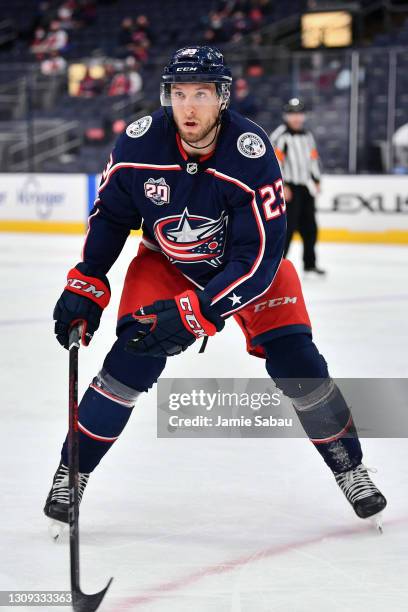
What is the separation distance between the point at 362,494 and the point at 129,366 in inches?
24.0

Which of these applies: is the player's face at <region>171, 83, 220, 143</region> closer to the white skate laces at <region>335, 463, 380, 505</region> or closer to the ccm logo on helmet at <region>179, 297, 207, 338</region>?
the ccm logo on helmet at <region>179, 297, 207, 338</region>

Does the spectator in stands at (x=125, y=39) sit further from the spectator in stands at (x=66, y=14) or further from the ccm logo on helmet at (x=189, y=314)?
the ccm logo on helmet at (x=189, y=314)

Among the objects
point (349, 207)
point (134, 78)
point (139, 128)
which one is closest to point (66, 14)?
point (134, 78)

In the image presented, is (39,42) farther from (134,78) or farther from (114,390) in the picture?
(114,390)

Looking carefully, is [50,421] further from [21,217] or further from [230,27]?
[230,27]

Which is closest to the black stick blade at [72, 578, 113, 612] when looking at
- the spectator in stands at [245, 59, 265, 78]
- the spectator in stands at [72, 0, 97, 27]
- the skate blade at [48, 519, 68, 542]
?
the skate blade at [48, 519, 68, 542]

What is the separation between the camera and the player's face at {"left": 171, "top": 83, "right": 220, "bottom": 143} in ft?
6.52

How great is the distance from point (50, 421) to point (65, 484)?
0.97 meters

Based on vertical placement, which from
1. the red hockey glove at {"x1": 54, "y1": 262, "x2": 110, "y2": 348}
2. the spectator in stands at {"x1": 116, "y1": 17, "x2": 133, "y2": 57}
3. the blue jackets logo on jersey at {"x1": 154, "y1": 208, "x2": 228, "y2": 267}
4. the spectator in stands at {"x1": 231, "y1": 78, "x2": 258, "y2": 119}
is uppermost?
the blue jackets logo on jersey at {"x1": 154, "y1": 208, "x2": 228, "y2": 267}

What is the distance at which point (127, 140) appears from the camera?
2.09 metres

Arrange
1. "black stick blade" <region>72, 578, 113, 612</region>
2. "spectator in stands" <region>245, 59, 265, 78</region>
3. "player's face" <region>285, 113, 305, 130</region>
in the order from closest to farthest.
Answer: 1. "black stick blade" <region>72, 578, 113, 612</region>
2. "player's face" <region>285, 113, 305, 130</region>
3. "spectator in stands" <region>245, 59, 265, 78</region>

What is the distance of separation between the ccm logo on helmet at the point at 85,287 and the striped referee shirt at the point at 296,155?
4.88m

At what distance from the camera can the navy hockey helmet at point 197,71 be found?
Result: 1.98m

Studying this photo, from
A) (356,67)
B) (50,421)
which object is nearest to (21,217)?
(356,67)
